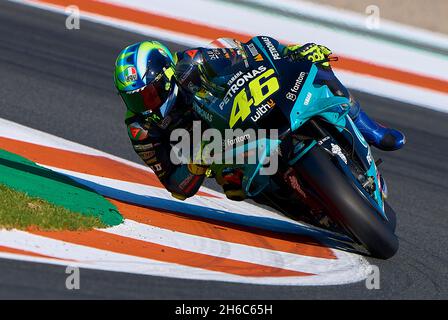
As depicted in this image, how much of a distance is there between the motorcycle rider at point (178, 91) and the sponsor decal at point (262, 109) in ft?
1.27

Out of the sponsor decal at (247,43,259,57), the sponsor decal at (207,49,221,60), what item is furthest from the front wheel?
the sponsor decal at (207,49,221,60)

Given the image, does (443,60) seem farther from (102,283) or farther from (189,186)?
(102,283)

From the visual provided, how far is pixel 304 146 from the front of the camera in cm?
629

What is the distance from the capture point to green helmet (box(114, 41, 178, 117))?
7.01 metres

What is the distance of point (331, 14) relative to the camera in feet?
44.7

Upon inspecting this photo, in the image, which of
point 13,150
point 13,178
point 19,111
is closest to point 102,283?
point 13,178

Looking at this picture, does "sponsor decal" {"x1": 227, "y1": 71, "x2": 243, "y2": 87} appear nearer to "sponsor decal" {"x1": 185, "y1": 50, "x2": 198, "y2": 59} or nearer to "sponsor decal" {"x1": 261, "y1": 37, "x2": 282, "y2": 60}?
"sponsor decal" {"x1": 261, "y1": 37, "x2": 282, "y2": 60}

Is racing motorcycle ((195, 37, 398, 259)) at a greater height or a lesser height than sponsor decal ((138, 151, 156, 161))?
greater

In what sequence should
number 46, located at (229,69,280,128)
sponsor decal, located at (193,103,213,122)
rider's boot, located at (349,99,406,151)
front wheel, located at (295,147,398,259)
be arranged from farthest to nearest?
rider's boot, located at (349,99,406,151) → sponsor decal, located at (193,103,213,122) → number 46, located at (229,69,280,128) → front wheel, located at (295,147,398,259)

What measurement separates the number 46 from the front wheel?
476mm

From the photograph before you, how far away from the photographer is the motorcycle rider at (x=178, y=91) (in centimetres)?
680

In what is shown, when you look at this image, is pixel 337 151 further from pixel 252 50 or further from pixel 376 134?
pixel 376 134

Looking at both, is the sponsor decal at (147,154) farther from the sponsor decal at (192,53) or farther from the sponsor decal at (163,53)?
the sponsor decal at (192,53)
